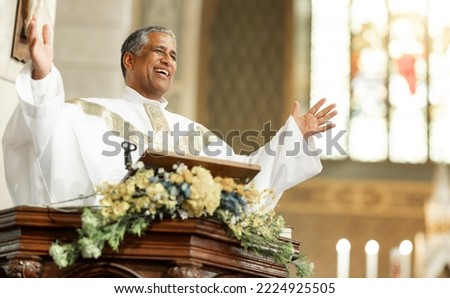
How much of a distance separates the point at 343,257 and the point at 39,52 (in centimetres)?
946

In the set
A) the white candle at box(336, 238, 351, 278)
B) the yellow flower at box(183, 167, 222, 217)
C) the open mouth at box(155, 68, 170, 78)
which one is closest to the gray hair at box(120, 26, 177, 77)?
the open mouth at box(155, 68, 170, 78)

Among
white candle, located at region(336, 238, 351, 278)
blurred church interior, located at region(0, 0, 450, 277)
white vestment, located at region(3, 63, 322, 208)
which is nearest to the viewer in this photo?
white vestment, located at region(3, 63, 322, 208)

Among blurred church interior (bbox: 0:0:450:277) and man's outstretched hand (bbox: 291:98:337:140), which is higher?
blurred church interior (bbox: 0:0:450:277)

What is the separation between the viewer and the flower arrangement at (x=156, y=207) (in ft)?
10.1

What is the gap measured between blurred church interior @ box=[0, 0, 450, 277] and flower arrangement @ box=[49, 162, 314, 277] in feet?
29.7

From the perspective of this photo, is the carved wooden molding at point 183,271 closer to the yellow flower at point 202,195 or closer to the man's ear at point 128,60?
the yellow flower at point 202,195

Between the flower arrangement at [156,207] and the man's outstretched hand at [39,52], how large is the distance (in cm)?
53

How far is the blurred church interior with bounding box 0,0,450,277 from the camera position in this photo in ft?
45.3

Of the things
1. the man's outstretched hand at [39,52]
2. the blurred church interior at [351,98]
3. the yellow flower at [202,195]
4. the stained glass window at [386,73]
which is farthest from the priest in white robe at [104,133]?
the stained glass window at [386,73]

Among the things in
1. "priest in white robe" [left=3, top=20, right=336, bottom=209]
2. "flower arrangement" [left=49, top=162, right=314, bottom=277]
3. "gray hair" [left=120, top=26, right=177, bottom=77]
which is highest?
"gray hair" [left=120, top=26, right=177, bottom=77]

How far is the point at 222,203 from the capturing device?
10.6 feet

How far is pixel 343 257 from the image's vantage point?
12500 millimetres

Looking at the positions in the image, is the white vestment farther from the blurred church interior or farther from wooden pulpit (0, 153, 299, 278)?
the blurred church interior
